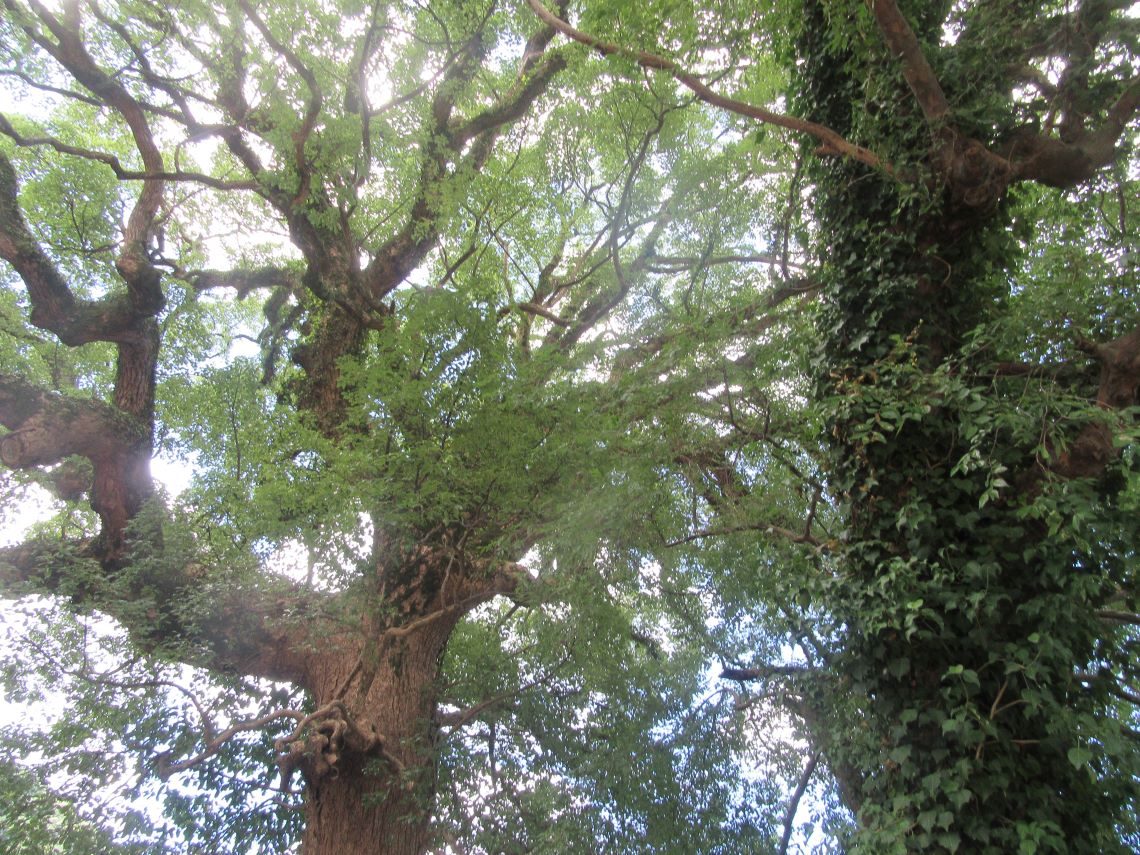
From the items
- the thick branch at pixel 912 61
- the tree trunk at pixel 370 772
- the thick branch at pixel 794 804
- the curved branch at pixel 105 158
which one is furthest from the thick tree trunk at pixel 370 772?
the thick branch at pixel 912 61

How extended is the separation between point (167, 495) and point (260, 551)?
48.9 inches

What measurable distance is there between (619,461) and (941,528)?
1.91 m

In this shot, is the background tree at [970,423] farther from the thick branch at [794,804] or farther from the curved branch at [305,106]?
the curved branch at [305,106]

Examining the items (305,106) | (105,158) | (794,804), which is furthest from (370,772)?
(305,106)

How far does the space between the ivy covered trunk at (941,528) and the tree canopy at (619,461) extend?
21mm

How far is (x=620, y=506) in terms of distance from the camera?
4.26 metres

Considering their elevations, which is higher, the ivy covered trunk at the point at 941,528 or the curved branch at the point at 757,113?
the curved branch at the point at 757,113

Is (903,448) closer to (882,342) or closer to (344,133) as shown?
(882,342)

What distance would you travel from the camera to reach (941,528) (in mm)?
3430

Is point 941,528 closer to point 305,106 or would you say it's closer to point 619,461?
point 619,461

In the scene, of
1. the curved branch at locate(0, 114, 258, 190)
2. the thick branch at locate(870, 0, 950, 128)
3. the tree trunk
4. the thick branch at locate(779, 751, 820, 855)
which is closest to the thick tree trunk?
the tree trunk

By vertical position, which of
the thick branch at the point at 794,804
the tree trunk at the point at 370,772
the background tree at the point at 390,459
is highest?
the background tree at the point at 390,459

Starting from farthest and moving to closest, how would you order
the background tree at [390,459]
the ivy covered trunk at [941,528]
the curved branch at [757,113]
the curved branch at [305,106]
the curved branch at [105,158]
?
1. the curved branch at [105,158]
2. the curved branch at [305,106]
3. the background tree at [390,459]
4. the curved branch at [757,113]
5. the ivy covered trunk at [941,528]

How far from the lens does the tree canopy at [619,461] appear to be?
333 centimetres
